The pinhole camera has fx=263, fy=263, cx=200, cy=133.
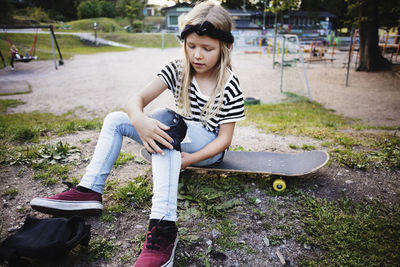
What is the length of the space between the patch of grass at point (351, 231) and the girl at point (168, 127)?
889 mm

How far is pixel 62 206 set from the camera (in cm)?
186

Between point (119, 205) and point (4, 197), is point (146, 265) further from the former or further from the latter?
point (4, 197)

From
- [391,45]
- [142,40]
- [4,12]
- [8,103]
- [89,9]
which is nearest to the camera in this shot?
[8,103]

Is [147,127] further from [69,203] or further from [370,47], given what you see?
[370,47]

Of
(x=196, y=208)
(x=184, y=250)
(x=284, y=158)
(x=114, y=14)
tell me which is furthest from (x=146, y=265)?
(x=114, y=14)

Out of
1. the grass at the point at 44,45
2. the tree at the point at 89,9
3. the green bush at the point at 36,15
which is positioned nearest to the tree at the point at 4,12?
the grass at the point at 44,45

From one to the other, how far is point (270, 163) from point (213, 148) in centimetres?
82

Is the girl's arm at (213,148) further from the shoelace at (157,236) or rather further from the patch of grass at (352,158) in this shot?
the patch of grass at (352,158)

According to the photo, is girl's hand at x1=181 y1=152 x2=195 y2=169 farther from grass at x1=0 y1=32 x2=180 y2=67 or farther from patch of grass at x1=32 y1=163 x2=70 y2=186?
grass at x1=0 y1=32 x2=180 y2=67

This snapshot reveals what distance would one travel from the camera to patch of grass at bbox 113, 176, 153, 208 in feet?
7.32

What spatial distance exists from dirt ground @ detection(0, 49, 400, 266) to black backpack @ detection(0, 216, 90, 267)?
148 mm

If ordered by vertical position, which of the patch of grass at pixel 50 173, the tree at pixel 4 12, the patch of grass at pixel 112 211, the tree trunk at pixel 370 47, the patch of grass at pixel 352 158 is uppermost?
the tree at pixel 4 12

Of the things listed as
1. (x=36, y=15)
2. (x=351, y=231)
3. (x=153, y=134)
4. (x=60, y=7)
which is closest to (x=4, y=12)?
(x=153, y=134)

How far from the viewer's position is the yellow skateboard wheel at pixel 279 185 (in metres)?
2.35
